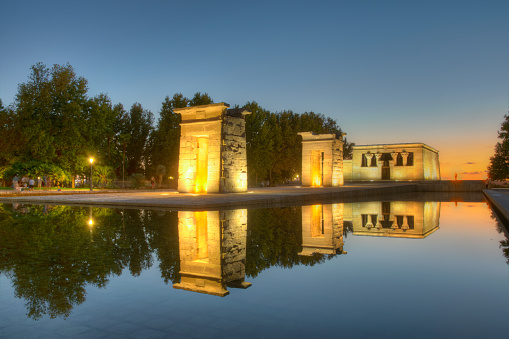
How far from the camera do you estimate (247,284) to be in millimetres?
4258

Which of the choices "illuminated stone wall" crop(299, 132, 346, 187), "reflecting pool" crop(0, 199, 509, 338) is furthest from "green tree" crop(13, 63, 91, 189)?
"reflecting pool" crop(0, 199, 509, 338)

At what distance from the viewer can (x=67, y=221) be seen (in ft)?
32.3

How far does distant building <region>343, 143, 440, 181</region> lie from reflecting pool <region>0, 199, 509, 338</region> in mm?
39326

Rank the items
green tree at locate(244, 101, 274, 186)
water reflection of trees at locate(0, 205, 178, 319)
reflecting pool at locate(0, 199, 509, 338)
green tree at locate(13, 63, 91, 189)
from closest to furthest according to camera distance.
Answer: reflecting pool at locate(0, 199, 509, 338), water reflection of trees at locate(0, 205, 178, 319), green tree at locate(13, 63, 91, 189), green tree at locate(244, 101, 274, 186)

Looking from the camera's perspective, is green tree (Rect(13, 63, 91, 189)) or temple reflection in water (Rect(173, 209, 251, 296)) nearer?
temple reflection in water (Rect(173, 209, 251, 296))

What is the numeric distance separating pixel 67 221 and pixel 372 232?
25.0ft

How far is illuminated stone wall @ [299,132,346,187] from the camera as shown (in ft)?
112

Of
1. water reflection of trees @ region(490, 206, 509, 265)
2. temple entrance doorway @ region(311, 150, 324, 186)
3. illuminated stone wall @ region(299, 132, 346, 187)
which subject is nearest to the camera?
water reflection of trees @ region(490, 206, 509, 265)

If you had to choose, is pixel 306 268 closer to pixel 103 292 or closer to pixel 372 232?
pixel 103 292

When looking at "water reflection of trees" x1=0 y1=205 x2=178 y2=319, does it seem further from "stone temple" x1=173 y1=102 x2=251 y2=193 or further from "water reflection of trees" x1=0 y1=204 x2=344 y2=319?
"stone temple" x1=173 y1=102 x2=251 y2=193

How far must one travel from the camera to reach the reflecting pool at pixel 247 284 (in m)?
3.01

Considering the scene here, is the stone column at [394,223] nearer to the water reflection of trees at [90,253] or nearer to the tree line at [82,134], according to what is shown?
the water reflection of trees at [90,253]

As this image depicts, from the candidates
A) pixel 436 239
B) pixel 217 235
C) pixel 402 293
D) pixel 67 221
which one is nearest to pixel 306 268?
pixel 402 293

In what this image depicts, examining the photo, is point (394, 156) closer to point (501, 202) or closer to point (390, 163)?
point (390, 163)
